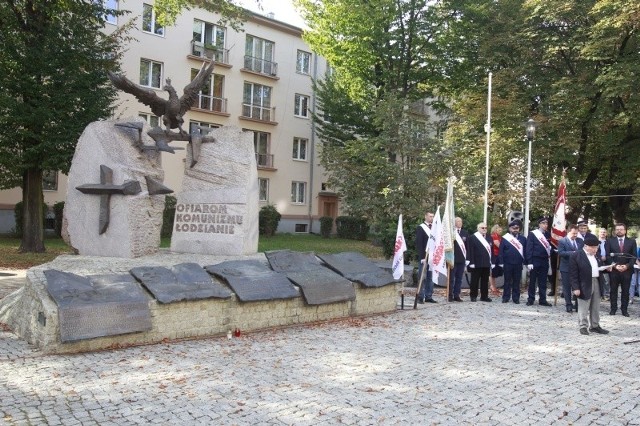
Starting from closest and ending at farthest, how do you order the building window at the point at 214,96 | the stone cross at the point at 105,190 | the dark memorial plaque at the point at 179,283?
the dark memorial plaque at the point at 179,283, the stone cross at the point at 105,190, the building window at the point at 214,96

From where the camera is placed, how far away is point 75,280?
23.8 ft

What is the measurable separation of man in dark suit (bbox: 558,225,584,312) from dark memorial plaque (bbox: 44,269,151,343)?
8.36 metres

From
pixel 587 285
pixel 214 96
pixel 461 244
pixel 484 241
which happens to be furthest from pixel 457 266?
pixel 214 96

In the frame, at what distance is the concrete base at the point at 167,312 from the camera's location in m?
6.86

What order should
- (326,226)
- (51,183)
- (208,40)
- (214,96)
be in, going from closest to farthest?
(51,183) → (208,40) → (214,96) → (326,226)

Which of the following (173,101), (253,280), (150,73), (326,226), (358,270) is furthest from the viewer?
(326,226)

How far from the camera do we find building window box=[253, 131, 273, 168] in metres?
36.8

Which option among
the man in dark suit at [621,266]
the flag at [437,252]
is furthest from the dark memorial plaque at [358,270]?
the man in dark suit at [621,266]

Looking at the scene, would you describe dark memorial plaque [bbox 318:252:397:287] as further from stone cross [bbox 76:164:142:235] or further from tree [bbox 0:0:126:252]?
tree [bbox 0:0:126:252]

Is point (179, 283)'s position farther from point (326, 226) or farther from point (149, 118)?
point (326, 226)

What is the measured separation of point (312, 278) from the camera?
948 centimetres

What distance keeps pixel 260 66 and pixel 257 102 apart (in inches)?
86.0

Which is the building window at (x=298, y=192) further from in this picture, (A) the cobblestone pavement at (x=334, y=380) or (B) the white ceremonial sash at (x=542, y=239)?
(A) the cobblestone pavement at (x=334, y=380)

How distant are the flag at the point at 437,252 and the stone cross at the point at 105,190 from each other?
19.2ft
